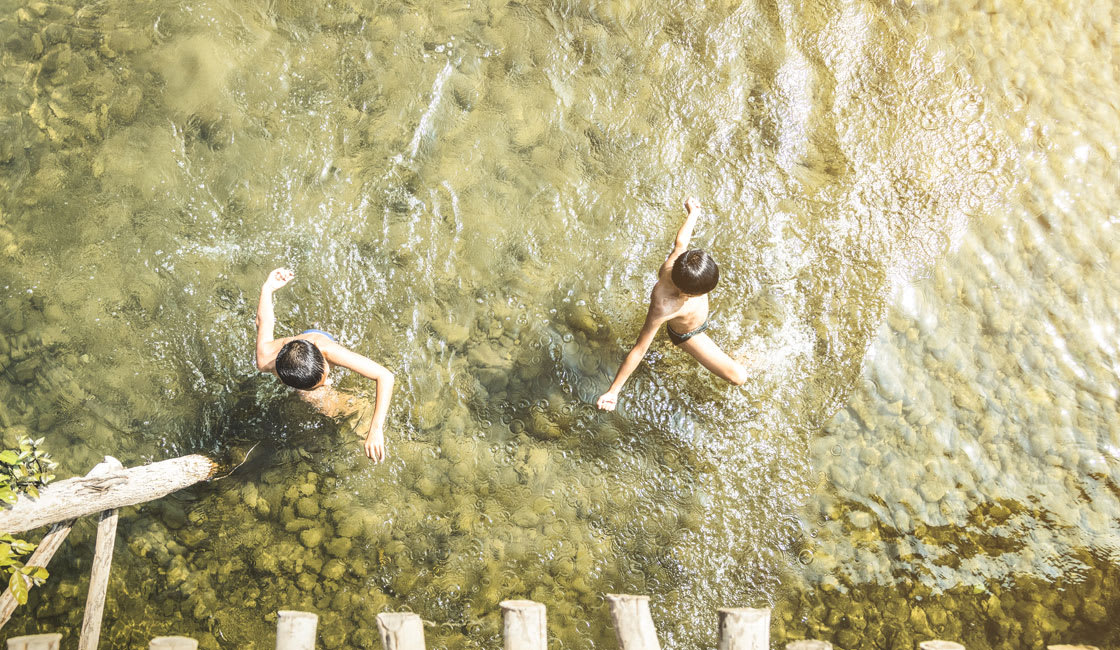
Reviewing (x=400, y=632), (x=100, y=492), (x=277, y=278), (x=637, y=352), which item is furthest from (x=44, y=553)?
(x=637, y=352)

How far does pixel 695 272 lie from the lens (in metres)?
3.51

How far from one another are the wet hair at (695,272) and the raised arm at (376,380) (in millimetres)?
1825

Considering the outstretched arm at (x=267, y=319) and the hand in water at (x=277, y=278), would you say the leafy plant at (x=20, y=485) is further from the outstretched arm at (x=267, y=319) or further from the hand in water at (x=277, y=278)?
the hand in water at (x=277, y=278)

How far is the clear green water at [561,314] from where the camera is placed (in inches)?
178

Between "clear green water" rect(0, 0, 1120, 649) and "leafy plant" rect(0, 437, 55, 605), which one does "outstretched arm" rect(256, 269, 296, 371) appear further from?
"leafy plant" rect(0, 437, 55, 605)

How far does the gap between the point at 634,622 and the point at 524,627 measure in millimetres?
568

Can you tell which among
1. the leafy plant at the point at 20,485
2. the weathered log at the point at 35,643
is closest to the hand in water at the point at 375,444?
the leafy plant at the point at 20,485

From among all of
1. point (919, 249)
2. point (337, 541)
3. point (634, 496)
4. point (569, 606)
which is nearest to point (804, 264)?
point (919, 249)

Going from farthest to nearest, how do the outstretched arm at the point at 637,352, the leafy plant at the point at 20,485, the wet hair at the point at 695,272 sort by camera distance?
1. the outstretched arm at the point at 637,352
2. the wet hair at the point at 695,272
3. the leafy plant at the point at 20,485

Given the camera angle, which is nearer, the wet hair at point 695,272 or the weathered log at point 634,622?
the weathered log at point 634,622

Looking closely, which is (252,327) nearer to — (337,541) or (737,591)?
(337,541)

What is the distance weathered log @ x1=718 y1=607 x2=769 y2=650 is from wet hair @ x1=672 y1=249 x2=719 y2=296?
66.4 inches

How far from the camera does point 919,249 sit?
4668mm

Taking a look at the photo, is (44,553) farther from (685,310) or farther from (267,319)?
(685,310)
